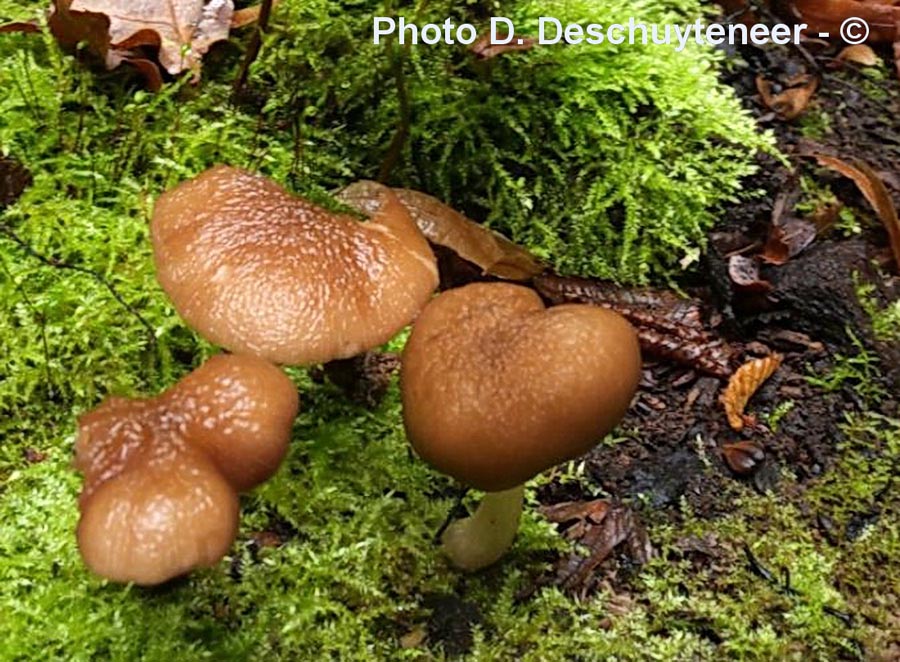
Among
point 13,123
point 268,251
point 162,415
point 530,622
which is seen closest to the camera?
point 162,415

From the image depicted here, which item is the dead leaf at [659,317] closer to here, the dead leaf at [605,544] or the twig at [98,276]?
the dead leaf at [605,544]

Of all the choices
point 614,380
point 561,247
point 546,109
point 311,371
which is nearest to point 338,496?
point 311,371

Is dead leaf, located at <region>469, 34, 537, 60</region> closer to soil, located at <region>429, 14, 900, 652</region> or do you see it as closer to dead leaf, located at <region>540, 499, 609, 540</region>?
soil, located at <region>429, 14, 900, 652</region>

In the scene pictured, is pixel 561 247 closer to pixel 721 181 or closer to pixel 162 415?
pixel 721 181

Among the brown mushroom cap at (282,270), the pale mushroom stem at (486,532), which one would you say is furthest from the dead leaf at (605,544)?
the brown mushroom cap at (282,270)

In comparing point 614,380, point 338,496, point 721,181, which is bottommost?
point 338,496

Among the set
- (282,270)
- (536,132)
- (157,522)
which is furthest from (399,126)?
(157,522)
